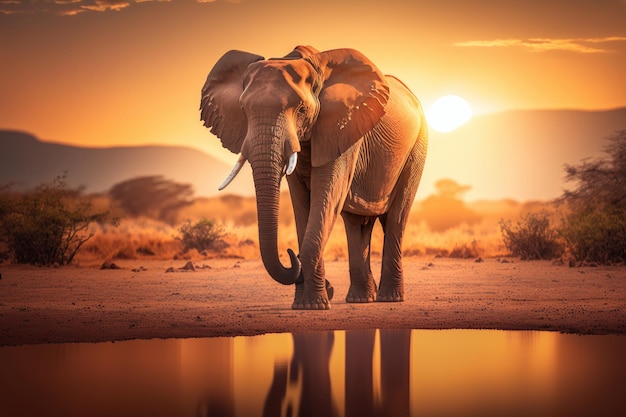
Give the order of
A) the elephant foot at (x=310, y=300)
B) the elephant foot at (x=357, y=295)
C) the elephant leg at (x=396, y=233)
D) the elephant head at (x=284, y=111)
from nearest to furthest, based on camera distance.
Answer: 1. the elephant head at (x=284, y=111)
2. the elephant foot at (x=310, y=300)
3. the elephant foot at (x=357, y=295)
4. the elephant leg at (x=396, y=233)

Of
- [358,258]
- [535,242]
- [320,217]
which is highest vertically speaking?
[320,217]

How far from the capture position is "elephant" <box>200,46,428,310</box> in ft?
38.3

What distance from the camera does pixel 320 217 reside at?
40.3 feet

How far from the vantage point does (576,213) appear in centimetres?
2394

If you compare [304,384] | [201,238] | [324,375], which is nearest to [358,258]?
[324,375]

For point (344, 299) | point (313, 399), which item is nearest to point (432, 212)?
point (344, 299)

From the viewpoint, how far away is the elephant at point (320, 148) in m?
11.7

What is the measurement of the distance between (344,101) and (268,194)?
1716 mm

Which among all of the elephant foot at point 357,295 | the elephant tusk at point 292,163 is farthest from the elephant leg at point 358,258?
the elephant tusk at point 292,163

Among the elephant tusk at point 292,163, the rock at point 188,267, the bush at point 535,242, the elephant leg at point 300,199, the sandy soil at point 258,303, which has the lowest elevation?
the sandy soil at point 258,303

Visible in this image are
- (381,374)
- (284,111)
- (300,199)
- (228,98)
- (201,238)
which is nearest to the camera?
(381,374)

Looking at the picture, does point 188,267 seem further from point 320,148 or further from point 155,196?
point 155,196

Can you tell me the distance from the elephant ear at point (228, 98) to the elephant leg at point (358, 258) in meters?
2.01

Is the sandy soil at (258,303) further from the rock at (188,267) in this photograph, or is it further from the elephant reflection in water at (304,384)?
the elephant reflection in water at (304,384)
